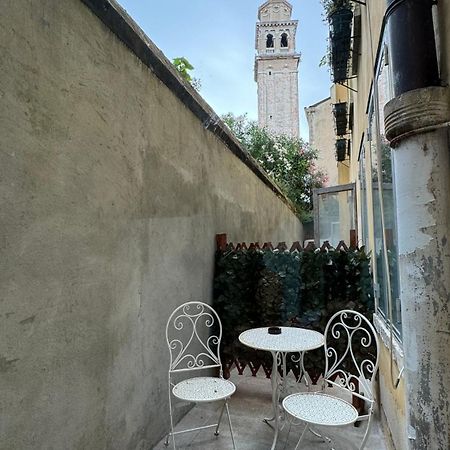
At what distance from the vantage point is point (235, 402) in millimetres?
3234

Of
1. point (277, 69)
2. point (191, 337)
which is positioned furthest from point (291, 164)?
point (277, 69)

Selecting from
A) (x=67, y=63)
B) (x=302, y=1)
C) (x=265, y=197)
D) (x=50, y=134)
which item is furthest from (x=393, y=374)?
(x=302, y=1)

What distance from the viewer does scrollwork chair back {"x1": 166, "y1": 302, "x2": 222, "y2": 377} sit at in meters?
2.75

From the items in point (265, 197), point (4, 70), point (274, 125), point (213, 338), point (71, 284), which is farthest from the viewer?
point (274, 125)

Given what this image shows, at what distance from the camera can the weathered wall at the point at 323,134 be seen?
15.7 m

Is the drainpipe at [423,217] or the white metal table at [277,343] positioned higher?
the drainpipe at [423,217]

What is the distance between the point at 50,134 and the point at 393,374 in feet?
7.78

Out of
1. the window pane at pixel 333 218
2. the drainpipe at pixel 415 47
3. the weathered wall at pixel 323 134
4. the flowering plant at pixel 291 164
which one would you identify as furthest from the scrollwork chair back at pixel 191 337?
the weathered wall at pixel 323 134

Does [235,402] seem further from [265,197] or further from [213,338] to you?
[265,197]

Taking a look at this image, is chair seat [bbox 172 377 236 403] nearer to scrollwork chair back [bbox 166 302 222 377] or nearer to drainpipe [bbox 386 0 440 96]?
scrollwork chair back [bbox 166 302 222 377]

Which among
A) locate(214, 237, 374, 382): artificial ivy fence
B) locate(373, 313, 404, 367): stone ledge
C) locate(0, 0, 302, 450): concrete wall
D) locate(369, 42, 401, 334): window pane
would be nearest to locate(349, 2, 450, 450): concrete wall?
locate(373, 313, 404, 367): stone ledge

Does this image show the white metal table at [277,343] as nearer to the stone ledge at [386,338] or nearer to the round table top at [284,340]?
the round table top at [284,340]

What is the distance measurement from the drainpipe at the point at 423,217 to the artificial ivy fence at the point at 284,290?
1.95 meters

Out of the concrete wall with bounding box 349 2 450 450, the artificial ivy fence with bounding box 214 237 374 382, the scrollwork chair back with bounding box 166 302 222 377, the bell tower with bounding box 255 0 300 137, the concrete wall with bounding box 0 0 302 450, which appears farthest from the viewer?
the bell tower with bounding box 255 0 300 137
